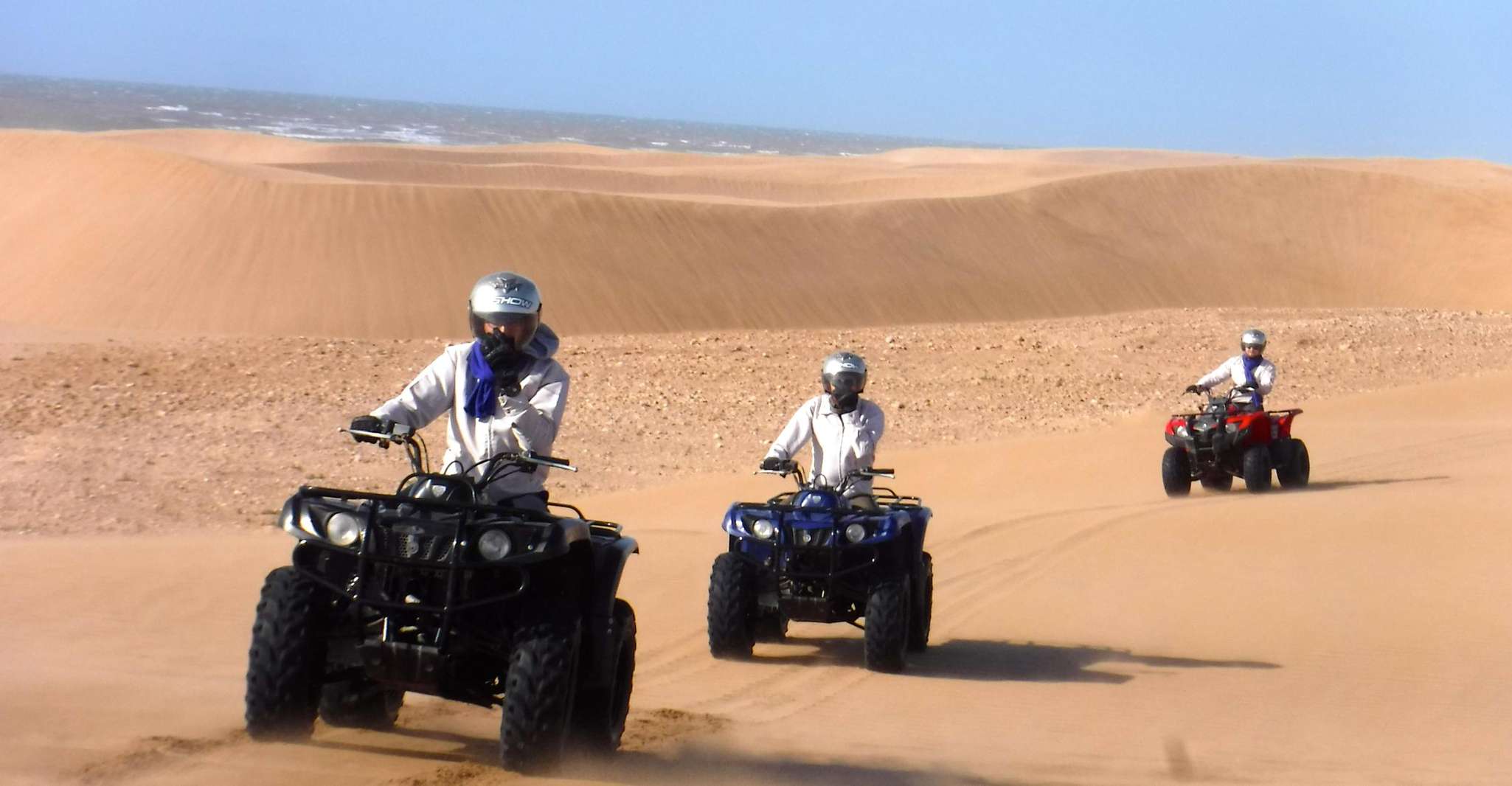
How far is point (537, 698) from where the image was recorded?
5.56 meters

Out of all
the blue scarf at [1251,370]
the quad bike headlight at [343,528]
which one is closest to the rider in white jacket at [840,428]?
the quad bike headlight at [343,528]

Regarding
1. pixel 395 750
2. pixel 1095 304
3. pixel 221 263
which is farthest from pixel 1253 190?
pixel 395 750

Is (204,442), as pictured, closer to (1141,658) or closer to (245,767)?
(1141,658)

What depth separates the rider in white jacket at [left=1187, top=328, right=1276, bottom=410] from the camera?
16328mm

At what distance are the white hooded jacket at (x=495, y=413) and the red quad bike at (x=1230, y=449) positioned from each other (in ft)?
38.8

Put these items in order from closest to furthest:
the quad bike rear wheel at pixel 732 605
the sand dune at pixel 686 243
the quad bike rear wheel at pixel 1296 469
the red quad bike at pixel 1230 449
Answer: the quad bike rear wheel at pixel 732 605 → the red quad bike at pixel 1230 449 → the quad bike rear wheel at pixel 1296 469 → the sand dune at pixel 686 243

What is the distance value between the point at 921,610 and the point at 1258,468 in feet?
27.7

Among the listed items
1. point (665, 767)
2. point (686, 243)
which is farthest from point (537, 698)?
point (686, 243)

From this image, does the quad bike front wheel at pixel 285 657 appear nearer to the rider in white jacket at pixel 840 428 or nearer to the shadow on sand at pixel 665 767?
the shadow on sand at pixel 665 767

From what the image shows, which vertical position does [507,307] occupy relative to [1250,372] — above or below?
above

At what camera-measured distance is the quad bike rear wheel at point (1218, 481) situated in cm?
1722

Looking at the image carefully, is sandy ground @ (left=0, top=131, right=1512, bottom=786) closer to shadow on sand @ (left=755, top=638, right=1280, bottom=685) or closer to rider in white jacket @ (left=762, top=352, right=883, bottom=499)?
shadow on sand @ (left=755, top=638, right=1280, bottom=685)

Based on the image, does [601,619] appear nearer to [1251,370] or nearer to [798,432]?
[798,432]

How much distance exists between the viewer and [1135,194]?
56.1 meters
